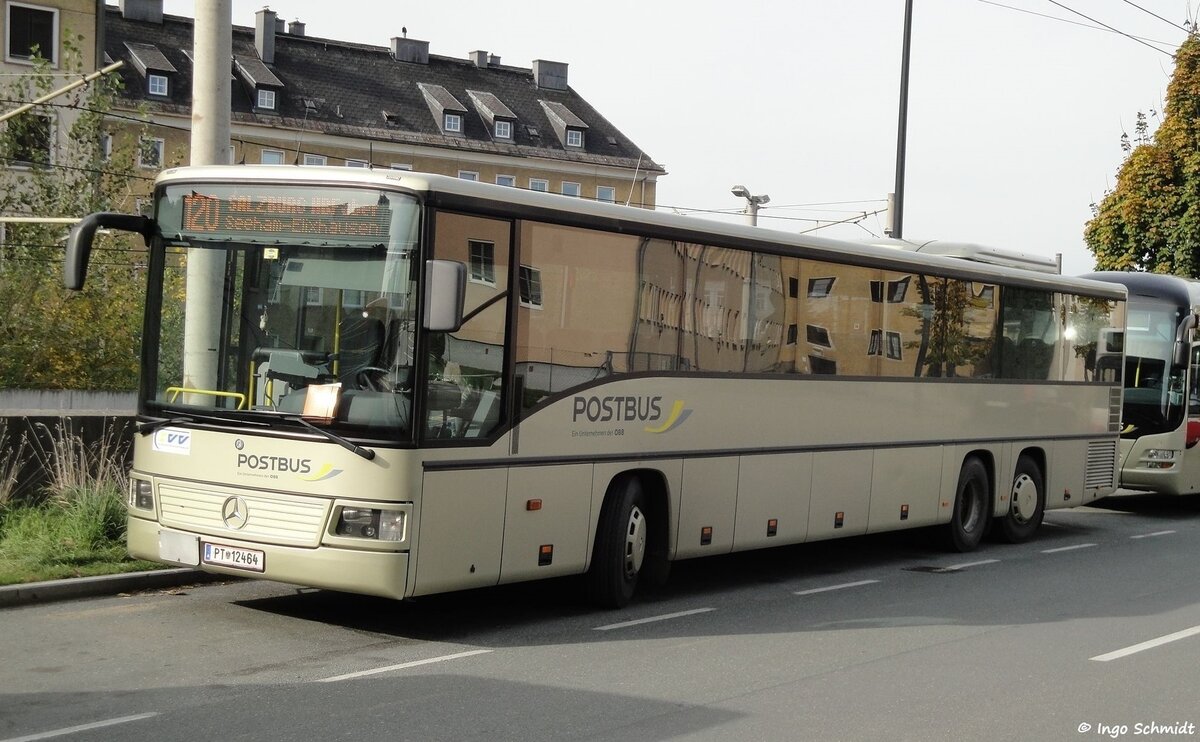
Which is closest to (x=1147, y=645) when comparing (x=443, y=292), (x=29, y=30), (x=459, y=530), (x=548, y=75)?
(x=459, y=530)

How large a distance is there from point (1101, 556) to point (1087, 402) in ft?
8.62

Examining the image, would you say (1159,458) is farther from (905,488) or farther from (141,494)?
(141,494)

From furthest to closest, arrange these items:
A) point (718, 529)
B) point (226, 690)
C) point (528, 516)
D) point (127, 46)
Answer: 1. point (127, 46)
2. point (718, 529)
3. point (528, 516)
4. point (226, 690)

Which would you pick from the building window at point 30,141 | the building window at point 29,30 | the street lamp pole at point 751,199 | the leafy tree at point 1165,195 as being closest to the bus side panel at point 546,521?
the building window at point 30,141

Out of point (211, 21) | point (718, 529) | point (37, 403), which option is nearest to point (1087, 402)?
point (718, 529)

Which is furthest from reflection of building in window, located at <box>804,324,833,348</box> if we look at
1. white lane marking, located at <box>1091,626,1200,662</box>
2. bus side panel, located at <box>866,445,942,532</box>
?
white lane marking, located at <box>1091,626,1200,662</box>

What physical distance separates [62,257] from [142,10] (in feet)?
185

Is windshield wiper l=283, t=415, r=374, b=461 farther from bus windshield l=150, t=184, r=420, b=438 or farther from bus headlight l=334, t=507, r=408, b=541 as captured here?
bus headlight l=334, t=507, r=408, b=541

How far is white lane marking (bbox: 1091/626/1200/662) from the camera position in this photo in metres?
9.80

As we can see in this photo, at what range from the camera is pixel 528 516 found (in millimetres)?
10102

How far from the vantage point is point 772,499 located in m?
12.6

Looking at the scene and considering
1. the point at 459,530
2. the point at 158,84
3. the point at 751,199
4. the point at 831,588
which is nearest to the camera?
the point at 459,530

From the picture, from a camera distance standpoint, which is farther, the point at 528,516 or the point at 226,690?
the point at 528,516

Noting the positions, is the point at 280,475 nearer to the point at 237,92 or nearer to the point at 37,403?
the point at 37,403
